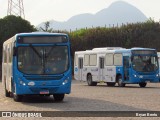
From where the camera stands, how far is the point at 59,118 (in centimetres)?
1476

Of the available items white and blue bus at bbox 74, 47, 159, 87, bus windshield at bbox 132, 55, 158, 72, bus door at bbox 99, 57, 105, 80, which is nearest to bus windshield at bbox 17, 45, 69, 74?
white and blue bus at bbox 74, 47, 159, 87

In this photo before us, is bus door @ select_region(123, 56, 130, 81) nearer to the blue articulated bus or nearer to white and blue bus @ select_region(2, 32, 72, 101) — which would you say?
the blue articulated bus

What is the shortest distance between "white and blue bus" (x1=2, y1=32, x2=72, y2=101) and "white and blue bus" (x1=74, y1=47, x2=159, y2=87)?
49.0ft

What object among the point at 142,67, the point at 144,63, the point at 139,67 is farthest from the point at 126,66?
the point at 144,63

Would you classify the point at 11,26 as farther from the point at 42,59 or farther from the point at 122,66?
the point at 42,59

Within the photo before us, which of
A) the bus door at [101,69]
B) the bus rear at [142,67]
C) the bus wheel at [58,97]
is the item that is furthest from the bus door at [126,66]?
the bus wheel at [58,97]

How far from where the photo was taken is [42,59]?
71.1ft

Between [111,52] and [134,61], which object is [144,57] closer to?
[134,61]

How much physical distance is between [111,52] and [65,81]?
17.6 meters

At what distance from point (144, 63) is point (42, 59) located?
16.1 metres

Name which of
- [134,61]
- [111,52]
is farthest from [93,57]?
[134,61]

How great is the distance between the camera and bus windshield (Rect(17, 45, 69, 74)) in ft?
Result: 70.6

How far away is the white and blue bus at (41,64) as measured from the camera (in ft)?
70.1

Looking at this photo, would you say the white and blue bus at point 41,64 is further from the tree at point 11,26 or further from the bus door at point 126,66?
the tree at point 11,26
